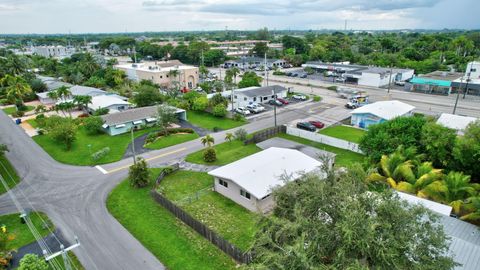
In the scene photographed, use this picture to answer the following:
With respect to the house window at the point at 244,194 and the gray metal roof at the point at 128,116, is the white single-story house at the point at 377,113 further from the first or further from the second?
the gray metal roof at the point at 128,116

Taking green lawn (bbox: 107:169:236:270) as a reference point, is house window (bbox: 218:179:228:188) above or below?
above

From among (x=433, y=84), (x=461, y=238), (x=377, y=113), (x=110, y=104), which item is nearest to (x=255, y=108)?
(x=377, y=113)

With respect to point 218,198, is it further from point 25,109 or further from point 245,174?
point 25,109

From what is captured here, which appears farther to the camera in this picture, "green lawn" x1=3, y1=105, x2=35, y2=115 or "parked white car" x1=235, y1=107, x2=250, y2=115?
"green lawn" x1=3, y1=105, x2=35, y2=115

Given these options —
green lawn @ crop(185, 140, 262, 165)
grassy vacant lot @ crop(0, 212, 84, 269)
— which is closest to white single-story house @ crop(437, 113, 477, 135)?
green lawn @ crop(185, 140, 262, 165)

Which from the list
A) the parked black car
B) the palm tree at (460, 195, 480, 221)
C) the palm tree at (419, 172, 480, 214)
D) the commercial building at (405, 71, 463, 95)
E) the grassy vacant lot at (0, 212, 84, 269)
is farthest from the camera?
the commercial building at (405, 71, 463, 95)

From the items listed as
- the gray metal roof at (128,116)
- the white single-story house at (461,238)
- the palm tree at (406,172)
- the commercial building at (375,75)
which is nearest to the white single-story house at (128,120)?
the gray metal roof at (128,116)

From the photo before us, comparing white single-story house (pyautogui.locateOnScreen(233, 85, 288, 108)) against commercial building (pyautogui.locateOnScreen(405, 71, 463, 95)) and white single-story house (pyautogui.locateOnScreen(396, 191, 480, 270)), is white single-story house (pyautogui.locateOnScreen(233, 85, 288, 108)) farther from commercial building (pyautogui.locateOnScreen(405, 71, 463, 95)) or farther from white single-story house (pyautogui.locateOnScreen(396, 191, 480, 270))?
white single-story house (pyautogui.locateOnScreen(396, 191, 480, 270))

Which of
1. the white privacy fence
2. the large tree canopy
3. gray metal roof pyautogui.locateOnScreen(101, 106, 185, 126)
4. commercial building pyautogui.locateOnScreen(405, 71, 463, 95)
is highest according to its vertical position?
the large tree canopy
